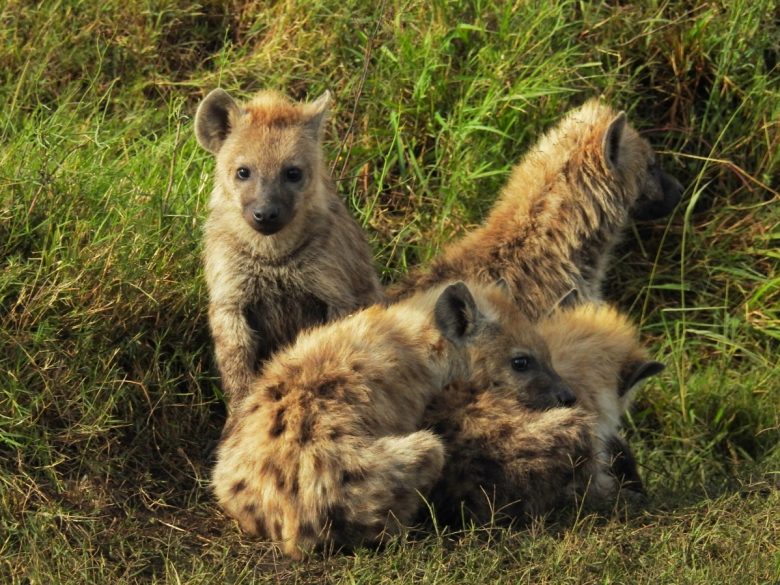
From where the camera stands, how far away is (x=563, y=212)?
604 centimetres

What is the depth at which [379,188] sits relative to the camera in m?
6.45

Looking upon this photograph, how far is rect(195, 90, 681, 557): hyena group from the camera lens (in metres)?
4.39

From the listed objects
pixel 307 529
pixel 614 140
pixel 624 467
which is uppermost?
pixel 614 140

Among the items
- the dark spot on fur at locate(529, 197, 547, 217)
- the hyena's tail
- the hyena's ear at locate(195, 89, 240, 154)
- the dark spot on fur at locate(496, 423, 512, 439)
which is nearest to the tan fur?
the dark spot on fur at locate(496, 423, 512, 439)

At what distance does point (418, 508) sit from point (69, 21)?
3.45 metres

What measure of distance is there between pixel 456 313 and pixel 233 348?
2.75 feet

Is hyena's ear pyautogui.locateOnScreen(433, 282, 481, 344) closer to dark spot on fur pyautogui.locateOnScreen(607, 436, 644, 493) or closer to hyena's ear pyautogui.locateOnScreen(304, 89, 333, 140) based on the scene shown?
dark spot on fur pyautogui.locateOnScreen(607, 436, 644, 493)

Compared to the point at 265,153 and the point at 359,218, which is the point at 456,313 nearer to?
the point at 265,153

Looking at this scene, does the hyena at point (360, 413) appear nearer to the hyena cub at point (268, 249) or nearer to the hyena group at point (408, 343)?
the hyena group at point (408, 343)

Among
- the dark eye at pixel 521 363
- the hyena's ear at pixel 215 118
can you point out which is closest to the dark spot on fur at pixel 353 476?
the dark eye at pixel 521 363

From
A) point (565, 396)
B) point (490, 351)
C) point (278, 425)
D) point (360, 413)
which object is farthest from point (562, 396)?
point (278, 425)

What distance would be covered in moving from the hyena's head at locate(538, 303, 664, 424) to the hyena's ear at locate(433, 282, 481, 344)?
1.37 ft

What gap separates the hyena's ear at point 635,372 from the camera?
519 centimetres

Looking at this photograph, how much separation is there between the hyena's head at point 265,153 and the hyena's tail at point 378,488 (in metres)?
1.13
